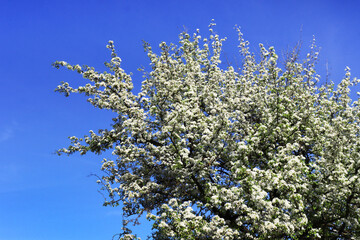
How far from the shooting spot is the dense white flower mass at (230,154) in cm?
1343

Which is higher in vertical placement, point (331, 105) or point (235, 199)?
point (331, 105)

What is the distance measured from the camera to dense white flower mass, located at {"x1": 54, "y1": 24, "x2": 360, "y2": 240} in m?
13.4

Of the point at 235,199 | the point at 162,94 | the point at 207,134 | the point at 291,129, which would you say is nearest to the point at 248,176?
the point at 235,199

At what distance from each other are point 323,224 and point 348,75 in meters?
8.89

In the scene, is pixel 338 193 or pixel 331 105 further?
pixel 331 105

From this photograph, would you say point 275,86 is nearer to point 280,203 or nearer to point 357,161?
point 357,161

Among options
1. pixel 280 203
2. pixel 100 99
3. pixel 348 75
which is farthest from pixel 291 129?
pixel 100 99

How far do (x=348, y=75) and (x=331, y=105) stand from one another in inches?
75.4

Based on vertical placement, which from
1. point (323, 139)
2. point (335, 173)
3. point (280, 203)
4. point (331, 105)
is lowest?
point (280, 203)

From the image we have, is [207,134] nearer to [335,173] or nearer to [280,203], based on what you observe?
[280,203]

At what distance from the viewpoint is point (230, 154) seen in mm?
16203

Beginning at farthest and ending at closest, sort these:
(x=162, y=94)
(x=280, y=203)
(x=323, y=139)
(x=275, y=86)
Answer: (x=275, y=86)
(x=162, y=94)
(x=323, y=139)
(x=280, y=203)

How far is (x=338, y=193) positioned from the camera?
13977 mm

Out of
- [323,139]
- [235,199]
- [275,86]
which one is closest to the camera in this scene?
[235,199]
